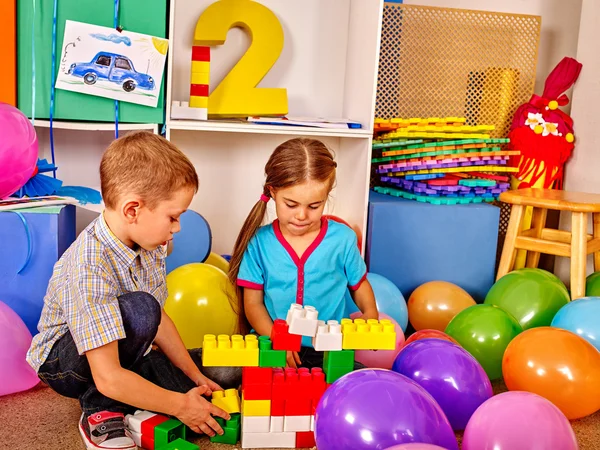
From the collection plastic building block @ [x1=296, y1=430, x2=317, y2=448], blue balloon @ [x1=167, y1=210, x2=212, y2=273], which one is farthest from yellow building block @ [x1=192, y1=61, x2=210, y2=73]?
plastic building block @ [x1=296, y1=430, x2=317, y2=448]

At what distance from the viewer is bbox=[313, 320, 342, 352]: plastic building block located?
4.50 ft

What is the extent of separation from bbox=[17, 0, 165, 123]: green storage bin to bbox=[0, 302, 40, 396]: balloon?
67cm

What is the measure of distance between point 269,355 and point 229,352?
0.08m

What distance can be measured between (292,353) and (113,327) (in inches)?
16.5

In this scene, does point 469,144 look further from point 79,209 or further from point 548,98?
point 79,209

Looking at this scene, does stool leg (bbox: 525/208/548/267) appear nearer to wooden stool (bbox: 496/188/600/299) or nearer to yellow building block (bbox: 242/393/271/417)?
wooden stool (bbox: 496/188/600/299)

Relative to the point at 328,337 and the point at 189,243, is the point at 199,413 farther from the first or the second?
the point at 189,243

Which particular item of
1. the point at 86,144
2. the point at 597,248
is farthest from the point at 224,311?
the point at 597,248

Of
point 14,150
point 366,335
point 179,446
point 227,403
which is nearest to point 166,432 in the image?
point 179,446

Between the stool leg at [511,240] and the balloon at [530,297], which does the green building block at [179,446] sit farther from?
the stool leg at [511,240]

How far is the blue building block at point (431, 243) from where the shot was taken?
2354mm

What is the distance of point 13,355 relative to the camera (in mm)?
1564

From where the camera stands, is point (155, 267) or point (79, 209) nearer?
point (155, 267)

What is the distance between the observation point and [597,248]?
239 centimetres
